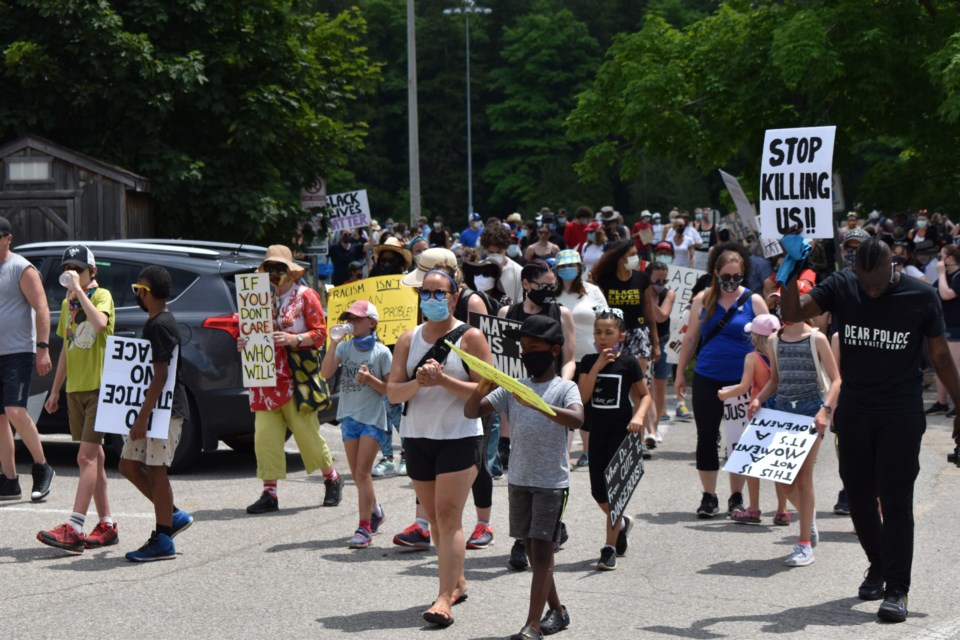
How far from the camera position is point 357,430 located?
8883 millimetres

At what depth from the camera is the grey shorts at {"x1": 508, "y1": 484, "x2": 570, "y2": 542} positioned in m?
6.41

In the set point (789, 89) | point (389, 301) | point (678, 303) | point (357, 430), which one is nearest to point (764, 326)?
point (389, 301)

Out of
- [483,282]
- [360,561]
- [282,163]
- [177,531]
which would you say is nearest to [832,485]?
[483,282]

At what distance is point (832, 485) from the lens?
10.9m

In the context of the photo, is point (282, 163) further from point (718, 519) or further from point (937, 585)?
point (937, 585)

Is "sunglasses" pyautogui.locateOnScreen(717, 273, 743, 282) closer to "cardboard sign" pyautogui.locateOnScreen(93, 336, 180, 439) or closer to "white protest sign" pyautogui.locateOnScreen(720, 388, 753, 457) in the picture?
"white protest sign" pyautogui.locateOnScreen(720, 388, 753, 457)

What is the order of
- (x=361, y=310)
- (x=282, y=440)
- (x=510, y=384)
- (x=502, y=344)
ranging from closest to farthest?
(x=510, y=384) → (x=502, y=344) → (x=361, y=310) → (x=282, y=440)

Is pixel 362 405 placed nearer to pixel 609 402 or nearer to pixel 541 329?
pixel 609 402

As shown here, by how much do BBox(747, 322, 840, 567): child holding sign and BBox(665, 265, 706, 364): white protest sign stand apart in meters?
4.56

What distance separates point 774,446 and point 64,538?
4293 mm

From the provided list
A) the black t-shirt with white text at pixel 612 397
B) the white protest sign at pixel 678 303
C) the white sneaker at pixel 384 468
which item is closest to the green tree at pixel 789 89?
the white protest sign at pixel 678 303

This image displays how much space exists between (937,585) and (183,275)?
6518 millimetres

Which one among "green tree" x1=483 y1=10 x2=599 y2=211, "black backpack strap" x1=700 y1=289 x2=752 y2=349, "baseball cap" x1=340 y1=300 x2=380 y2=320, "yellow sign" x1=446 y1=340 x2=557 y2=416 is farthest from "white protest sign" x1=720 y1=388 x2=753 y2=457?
"green tree" x1=483 y1=10 x2=599 y2=211

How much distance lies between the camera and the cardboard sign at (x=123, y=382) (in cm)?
834
